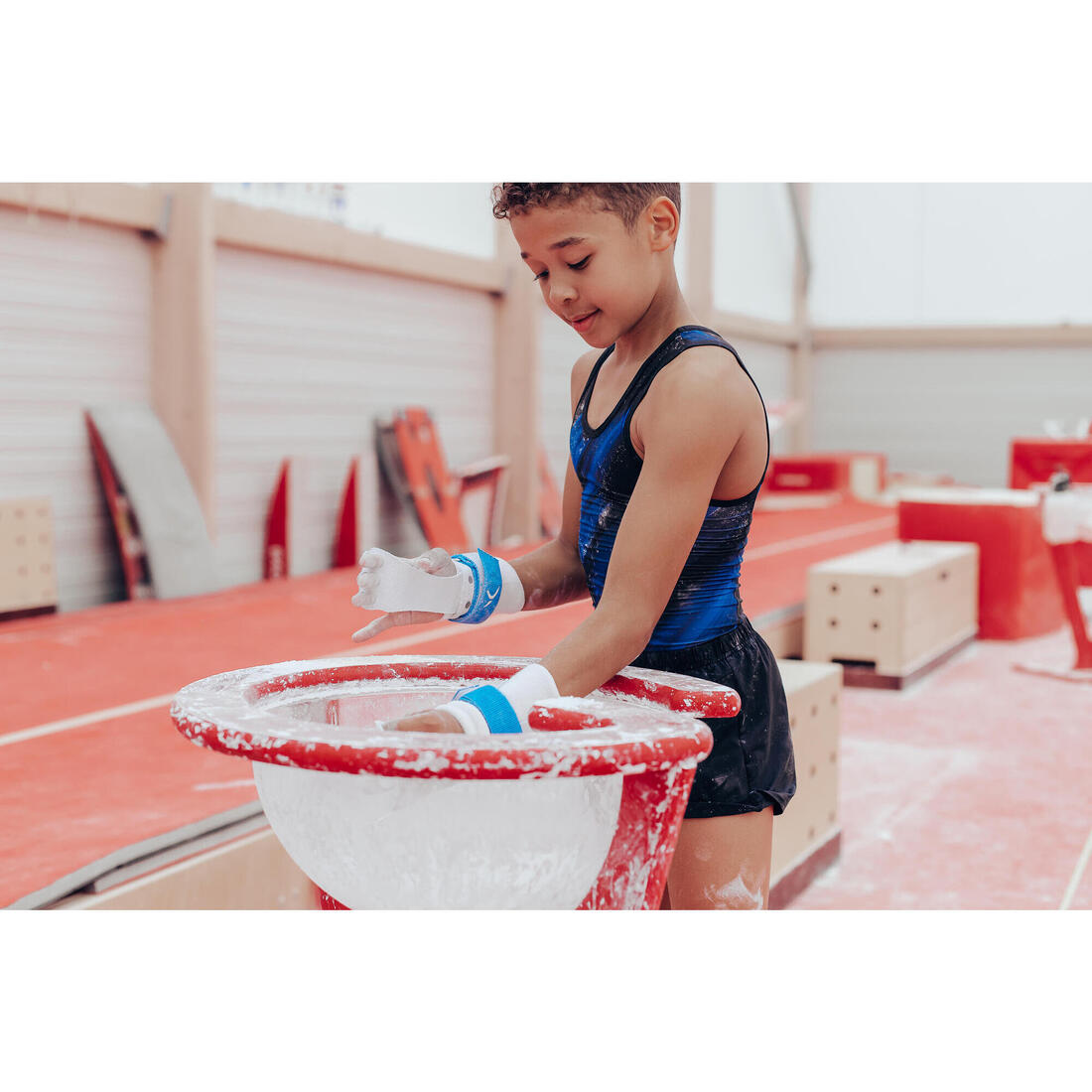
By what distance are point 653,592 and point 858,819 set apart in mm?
2657

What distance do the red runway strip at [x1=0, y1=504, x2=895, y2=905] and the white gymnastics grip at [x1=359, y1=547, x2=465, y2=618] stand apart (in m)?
0.99

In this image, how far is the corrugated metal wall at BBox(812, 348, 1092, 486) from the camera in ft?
46.2

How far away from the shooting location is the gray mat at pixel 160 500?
5.43m

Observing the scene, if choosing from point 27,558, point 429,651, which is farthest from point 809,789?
point 27,558

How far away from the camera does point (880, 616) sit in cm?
525

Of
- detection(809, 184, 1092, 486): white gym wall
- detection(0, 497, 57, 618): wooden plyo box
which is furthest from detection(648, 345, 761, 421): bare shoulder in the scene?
detection(809, 184, 1092, 486): white gym wall

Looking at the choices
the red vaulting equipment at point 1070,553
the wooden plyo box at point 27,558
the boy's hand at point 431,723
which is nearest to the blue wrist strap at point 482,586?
the boy's hand at point 431,723

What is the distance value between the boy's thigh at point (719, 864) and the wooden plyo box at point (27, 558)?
4.21 metres

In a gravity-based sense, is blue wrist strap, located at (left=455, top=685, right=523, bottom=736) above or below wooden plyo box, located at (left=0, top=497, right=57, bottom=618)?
above

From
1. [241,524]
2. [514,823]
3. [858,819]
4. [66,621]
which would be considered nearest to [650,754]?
[514,823]

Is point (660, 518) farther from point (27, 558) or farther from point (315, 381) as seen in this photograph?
point (315, 381)

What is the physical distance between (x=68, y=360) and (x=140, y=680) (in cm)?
220

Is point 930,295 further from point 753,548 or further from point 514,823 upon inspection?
point 514,823

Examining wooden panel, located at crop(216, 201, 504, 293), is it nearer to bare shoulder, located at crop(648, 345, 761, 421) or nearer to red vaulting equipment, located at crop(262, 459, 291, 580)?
red vaulting equipment, located at crop(262, 459, 291, 580)
